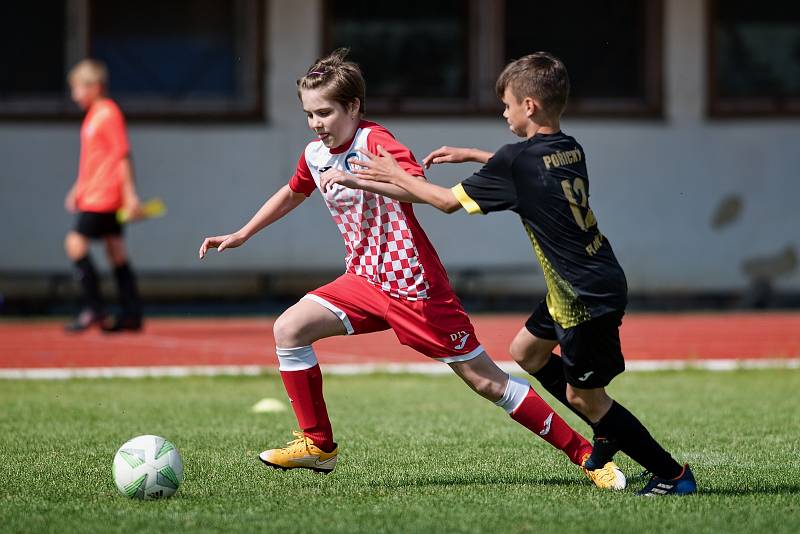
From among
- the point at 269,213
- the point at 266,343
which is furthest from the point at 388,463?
the point at 266,343

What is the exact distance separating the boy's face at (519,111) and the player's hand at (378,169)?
1.62ft

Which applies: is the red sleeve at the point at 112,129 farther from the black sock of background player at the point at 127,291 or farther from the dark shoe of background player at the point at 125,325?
the dark shoe of background player at the point at 125,325

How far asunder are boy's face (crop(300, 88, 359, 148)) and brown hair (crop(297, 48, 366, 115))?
0.02 metres

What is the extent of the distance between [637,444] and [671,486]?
21 cm

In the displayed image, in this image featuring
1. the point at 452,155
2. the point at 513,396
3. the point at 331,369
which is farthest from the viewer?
the point at 331,369

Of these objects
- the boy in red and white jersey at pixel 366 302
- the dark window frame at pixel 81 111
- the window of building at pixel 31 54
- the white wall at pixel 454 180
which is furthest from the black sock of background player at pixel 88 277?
the boy in red and white jersey at pixel 366 302

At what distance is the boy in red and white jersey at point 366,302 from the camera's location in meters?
5.64

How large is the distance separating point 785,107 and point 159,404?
1123 cm

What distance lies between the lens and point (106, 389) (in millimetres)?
9789

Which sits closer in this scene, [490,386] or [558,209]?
[558,209]

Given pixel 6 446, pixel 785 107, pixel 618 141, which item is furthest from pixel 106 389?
pixel 785 107

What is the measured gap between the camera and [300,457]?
18.9 ft

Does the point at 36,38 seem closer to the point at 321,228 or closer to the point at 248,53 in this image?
the point at 248,53

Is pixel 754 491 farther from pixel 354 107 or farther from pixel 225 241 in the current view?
pixel 225 241
